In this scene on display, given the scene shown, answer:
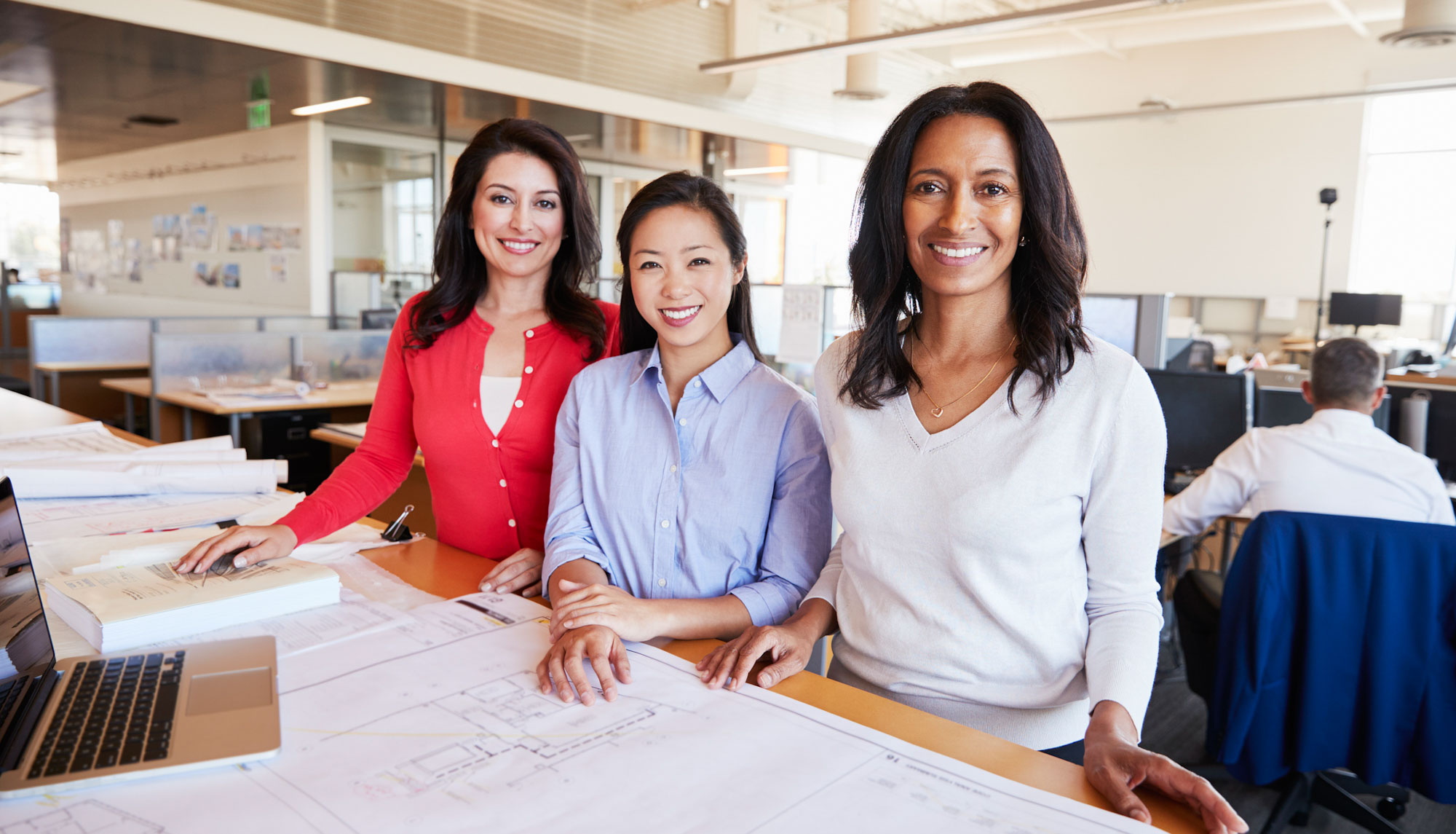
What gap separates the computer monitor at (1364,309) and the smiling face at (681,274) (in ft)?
32.4

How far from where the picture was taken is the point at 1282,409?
358 centimetres

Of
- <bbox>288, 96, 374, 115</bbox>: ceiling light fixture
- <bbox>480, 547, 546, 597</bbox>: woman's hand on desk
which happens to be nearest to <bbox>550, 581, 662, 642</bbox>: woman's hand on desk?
<bbox>480, 547, 546, 597</bbox>: woman's hand on desk

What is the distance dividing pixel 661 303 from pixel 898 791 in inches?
32.7

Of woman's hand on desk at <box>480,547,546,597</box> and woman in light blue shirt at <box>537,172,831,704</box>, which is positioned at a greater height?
woman in light blue shirt at <box>537,172,831,704</box>

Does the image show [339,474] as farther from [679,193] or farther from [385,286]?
[385,286]

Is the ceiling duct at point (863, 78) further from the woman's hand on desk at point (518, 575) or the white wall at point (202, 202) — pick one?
the woman's hand on desk at point (518, 575)

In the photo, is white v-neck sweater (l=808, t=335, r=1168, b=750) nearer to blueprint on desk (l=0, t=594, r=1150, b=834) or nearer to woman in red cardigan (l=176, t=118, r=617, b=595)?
blueprint on desk (l=0, t=594, r=1150, b=834)

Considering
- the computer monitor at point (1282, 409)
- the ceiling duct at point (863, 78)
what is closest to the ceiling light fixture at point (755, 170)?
the ceiling duct at point (863, 78)

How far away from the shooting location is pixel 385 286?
7.68 metres

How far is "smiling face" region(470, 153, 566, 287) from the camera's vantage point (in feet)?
5.45

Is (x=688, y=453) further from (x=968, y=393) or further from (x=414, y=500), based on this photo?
(x=414, y=500)

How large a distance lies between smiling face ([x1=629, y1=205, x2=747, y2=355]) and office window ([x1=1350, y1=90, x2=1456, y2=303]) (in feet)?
37.6

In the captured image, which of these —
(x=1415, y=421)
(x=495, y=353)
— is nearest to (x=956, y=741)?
(x=495, y=353)

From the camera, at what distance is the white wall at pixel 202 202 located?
7777 mm
